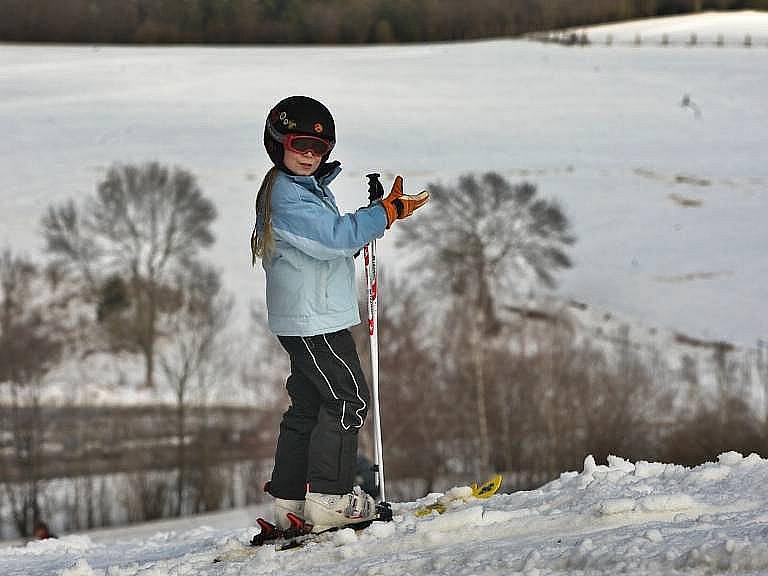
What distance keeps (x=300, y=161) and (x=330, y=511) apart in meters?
0.94

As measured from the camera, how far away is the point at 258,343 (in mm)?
19656

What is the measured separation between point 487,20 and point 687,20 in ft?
15.1

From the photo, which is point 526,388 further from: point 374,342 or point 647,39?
point 374,342

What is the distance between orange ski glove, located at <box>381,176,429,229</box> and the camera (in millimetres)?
2908

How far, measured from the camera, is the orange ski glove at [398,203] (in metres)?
2.91

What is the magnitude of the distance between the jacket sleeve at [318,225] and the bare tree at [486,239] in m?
16.4

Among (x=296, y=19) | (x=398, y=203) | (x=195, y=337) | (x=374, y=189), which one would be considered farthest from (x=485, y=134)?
(x=398, y=203)

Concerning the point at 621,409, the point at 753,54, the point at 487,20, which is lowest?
the point at 621,409

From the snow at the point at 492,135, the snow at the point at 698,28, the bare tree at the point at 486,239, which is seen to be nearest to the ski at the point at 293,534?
the snow at the point at 492,135

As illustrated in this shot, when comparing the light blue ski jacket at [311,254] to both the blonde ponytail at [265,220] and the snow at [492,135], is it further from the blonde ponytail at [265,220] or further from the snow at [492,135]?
the snow at [492,135]

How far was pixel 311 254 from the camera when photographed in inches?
111

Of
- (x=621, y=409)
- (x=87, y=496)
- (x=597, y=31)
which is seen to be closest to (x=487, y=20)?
(x=597, y=31)

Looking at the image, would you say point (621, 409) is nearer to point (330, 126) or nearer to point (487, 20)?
point (487, 20)

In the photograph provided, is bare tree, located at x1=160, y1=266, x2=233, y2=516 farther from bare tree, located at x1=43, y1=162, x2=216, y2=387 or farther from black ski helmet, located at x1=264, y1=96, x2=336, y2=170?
black ski helmet, located at x1=264, y1=96, x2=336, y2=170
